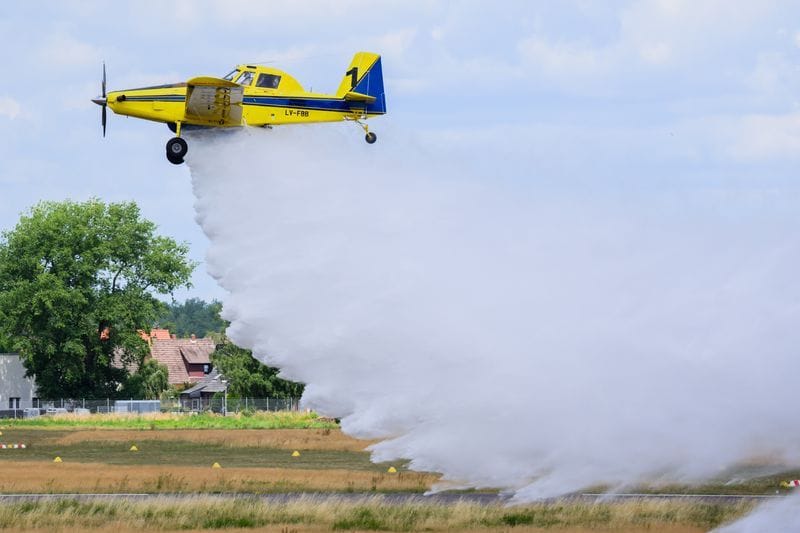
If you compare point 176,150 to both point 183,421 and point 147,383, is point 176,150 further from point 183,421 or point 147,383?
point 147,383

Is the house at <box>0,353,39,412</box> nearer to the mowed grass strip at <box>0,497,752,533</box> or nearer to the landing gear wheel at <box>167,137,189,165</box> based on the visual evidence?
the mowed grass strip at <box>0,497,752,533</box>

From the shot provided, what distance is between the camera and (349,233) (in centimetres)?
3197

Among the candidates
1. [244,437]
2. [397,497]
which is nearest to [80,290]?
[244,437]

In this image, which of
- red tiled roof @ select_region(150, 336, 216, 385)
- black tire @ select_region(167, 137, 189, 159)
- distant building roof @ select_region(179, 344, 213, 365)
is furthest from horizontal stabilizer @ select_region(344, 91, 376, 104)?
distant building roof @ select_region(179, 344, 213, 365)

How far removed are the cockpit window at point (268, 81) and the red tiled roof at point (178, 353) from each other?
365 ft

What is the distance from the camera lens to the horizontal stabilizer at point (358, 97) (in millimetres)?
36250

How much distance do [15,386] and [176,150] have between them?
265 feet

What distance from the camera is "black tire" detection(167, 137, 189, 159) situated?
3488 centimetres

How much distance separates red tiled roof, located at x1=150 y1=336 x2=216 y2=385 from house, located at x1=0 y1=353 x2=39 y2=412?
34.7 metres

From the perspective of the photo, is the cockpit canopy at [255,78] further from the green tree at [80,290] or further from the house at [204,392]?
the house at [204,392]

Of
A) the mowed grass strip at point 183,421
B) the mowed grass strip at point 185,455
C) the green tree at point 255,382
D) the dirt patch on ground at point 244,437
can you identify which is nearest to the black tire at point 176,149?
the mowed grass strip at point 185,455

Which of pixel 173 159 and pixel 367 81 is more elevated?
pixel 367 81

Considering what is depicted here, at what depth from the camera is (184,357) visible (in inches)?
6260

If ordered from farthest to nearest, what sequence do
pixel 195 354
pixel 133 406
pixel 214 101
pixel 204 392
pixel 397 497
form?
pixel 195 354, pixel 204 392, pixel 133 406, pixel 397 497, pixel 214 101
